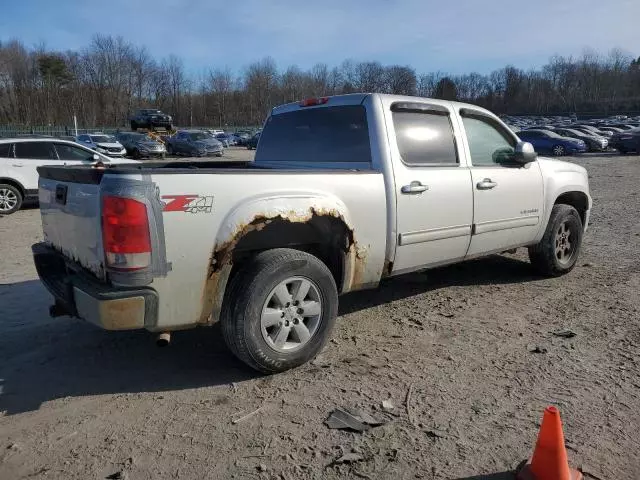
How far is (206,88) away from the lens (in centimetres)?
11100

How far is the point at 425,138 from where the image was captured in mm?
4398

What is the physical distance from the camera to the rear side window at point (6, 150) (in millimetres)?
11172

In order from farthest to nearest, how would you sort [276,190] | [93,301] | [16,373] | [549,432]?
[16,373]
[276,190]
[93,301]
[549,432]

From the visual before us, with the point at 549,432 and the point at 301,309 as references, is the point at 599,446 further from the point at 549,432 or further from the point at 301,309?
the point at 301,309

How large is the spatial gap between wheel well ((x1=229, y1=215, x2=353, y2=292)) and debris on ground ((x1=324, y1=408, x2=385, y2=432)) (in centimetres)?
110

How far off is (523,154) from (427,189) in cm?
142

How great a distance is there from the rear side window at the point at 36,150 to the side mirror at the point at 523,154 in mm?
10748

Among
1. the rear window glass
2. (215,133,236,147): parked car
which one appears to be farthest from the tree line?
the rear window glass

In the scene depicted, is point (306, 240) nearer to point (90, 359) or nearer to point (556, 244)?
point (90, 359)

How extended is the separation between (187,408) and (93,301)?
2.87ft

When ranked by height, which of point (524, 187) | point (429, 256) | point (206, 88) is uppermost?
point (206, 88)

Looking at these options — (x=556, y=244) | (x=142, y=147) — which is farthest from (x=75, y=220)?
(x=142, y=147)

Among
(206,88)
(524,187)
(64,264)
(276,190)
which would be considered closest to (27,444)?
(64,264)

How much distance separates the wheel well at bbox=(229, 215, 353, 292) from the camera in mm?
3518
